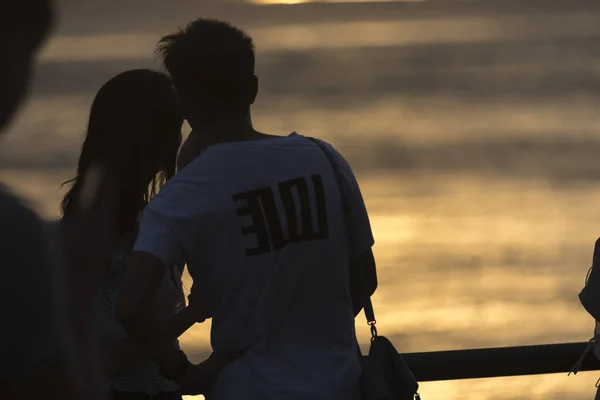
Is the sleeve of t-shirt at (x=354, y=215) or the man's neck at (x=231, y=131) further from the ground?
the man's neck at (x=231, y=131)

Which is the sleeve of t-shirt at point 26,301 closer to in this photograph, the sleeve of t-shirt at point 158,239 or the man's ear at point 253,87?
the sleeve of t-shirt at point 158,239

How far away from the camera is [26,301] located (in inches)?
41.4

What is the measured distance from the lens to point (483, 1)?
14414mm

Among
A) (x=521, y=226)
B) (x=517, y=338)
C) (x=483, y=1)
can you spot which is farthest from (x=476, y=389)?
(x=483, y=1)

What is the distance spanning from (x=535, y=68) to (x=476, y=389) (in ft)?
21.9

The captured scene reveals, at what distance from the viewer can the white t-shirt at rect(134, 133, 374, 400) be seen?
8.18 feet

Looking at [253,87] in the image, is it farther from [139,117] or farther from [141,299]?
[141,299]

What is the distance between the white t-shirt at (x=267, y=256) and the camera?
249 centimetres

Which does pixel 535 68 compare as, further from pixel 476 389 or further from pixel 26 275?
pixel 26 275

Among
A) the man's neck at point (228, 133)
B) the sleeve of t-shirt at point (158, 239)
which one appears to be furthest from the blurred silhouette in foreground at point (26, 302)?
the man's neck at point (228, 133)

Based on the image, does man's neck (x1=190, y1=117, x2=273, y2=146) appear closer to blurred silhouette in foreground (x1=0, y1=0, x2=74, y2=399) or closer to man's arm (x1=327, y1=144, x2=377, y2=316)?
man's arm (x1=327, y1=144, x2=377, y2=316)

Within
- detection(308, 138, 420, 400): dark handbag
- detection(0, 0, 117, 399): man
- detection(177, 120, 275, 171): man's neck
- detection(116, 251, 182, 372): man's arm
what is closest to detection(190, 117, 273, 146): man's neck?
detection(177, 120, 275, 171): man's neck

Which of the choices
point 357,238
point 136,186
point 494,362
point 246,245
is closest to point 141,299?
point 246,245

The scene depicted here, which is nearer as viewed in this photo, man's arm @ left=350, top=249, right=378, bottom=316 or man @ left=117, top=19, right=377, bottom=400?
man @ left=117, top=19, right=377, bottom=400
